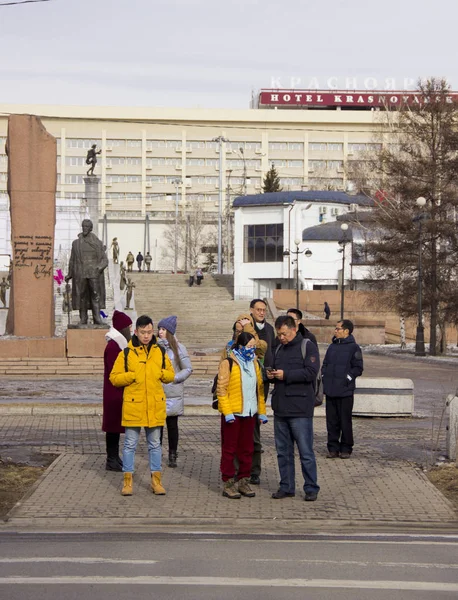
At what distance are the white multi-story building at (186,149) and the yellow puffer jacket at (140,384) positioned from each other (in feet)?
359

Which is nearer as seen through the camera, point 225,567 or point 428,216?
point 225,567

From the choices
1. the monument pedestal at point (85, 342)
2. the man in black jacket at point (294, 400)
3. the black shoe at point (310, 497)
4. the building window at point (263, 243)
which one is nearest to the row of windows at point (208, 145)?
the building window at point (263, 243)

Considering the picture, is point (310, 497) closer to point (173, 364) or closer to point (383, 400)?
point (173, 364)

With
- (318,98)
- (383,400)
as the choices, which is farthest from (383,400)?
(318,98)

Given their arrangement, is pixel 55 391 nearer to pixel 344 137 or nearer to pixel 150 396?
pixel 150 396

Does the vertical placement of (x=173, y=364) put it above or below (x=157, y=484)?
above

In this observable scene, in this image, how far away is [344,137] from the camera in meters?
130

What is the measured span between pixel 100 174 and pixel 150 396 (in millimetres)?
115636

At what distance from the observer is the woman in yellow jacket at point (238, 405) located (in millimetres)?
10477

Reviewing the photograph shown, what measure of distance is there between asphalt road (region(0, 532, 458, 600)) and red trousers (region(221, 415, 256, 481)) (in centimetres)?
171

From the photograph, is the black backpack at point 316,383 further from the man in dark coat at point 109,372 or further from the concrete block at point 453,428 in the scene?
the concrete block at point 453,428

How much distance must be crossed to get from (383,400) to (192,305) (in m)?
40.2

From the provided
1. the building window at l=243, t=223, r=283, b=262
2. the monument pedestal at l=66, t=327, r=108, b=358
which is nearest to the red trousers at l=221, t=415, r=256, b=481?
the monument pedestal at l=66, t=327, r=108, b=358

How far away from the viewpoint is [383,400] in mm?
17625
